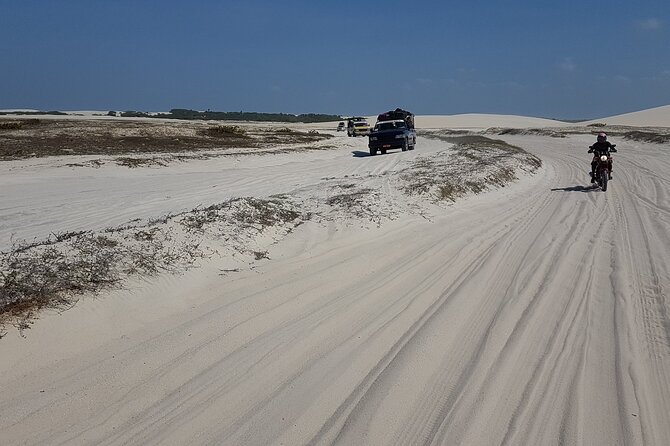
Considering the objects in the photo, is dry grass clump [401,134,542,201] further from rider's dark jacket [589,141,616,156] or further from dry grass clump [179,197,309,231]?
dry grass clump [179,197,309,231]

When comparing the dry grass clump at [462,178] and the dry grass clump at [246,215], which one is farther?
the dry grass clump at [462,178]

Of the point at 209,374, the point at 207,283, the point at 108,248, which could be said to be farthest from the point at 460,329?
the point at 108,248

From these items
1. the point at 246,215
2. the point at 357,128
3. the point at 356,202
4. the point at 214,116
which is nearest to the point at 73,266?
the point at 246,215

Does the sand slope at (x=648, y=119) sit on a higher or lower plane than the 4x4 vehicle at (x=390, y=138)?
higher

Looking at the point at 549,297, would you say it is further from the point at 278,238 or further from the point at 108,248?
the point at 108,248

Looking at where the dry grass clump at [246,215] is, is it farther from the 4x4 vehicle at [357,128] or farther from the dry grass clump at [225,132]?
the 4x4 vehicle at [357,128]

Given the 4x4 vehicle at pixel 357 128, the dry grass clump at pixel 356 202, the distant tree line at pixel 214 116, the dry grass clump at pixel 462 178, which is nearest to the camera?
the dry grass clump at pixel 356 202

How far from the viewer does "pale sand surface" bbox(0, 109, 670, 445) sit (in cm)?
353

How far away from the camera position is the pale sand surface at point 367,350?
3531 mm

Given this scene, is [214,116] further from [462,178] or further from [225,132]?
[462,178]

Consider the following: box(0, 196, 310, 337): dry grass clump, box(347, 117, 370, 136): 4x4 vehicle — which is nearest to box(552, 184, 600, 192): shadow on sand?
box(0, 196, 310, 337): dry grass clump

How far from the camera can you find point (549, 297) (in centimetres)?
607

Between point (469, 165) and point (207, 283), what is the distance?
1519 centimetres

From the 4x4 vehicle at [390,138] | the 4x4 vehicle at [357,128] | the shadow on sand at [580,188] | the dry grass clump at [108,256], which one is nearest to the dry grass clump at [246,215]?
the dry grass clump at [108,256]
